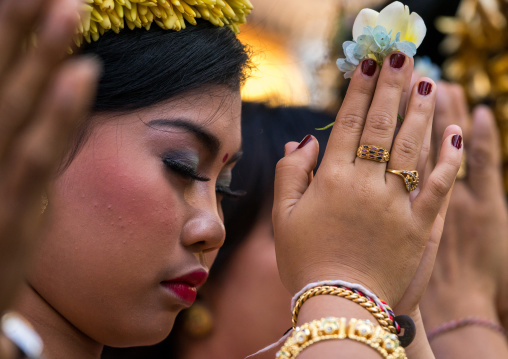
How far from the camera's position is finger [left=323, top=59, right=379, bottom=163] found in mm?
1425

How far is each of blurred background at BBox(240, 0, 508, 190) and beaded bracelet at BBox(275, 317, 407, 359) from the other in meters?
1.45

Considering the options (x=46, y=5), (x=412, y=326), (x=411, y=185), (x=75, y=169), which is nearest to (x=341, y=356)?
(x=412, y=326)

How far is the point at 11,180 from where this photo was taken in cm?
69

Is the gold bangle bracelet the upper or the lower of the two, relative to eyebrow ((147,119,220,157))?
lower

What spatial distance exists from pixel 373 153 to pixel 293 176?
21 centimetres

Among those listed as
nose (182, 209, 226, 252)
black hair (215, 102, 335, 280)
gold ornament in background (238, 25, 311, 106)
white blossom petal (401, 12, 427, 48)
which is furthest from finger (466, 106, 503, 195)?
nose (182, 209, 226, 252)

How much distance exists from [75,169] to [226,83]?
47cm

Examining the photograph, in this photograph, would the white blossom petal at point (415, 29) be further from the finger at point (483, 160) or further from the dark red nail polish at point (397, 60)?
the finger at point (483, 160)

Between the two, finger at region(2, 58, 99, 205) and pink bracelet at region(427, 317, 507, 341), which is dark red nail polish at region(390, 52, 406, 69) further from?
pink bracelet at region(427, 317, 507, 341)

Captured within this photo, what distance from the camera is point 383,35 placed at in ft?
4.66

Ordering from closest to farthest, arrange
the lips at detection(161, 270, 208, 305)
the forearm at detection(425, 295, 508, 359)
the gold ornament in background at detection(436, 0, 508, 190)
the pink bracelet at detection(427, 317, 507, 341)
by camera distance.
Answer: the lips at detection(161, 270, 208, 305)
the forearm at detection(425, 295, 508, 359)
the pink bracelet at detection(427, 317, 507, 341)
the gold ornament in background at detection(436, 0, 508, 190)

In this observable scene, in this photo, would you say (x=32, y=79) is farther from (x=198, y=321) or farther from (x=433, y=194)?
(x=198, y=321)

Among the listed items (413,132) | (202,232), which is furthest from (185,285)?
(413,132)

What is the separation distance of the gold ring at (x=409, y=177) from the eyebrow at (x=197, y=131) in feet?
1.37
